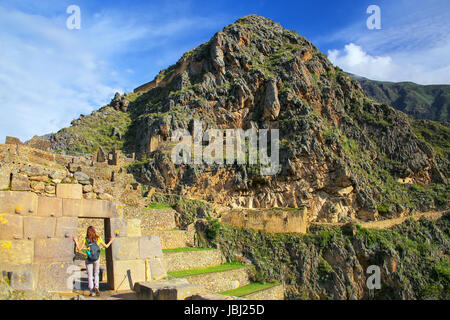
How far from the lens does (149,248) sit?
9.11 m

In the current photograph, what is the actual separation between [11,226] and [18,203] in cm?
52

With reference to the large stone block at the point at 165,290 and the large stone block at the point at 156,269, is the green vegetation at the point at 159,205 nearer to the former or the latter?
the large stone block at the point at 156,269

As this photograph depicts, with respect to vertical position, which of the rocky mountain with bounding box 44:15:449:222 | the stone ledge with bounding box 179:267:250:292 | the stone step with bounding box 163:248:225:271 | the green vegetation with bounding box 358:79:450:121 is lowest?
the stone ledge with bounding box 179:267:250:292

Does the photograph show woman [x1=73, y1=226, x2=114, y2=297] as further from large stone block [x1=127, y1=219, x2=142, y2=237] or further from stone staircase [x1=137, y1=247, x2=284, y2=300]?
stone staircase [x1=137, y1=247, x2=284, y2=300]

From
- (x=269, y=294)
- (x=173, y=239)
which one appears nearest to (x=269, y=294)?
(x=269, y=294)

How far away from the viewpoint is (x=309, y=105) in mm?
41188

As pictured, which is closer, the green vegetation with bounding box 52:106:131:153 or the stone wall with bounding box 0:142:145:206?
the stone wall with bounding box 0:142:145:206

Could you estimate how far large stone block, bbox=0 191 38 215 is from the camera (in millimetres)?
7474

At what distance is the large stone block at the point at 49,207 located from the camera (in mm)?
7992

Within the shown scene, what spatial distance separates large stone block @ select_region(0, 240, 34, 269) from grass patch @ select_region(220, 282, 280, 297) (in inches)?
476

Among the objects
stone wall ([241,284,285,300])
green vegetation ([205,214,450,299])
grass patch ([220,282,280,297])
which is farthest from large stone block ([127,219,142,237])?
green vegetation ([205,214,450,299])

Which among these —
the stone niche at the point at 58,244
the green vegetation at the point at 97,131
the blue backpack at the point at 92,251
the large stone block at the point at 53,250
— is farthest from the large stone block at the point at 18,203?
the green vegetation at the point at 97,131
